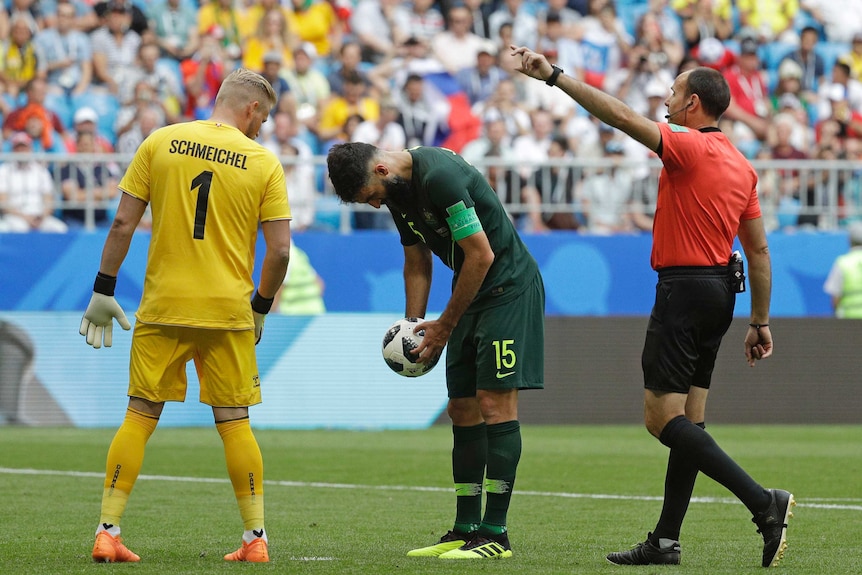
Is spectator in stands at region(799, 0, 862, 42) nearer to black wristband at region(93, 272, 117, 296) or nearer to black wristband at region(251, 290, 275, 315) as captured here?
black wristband at region(251, 290, 275, 315)

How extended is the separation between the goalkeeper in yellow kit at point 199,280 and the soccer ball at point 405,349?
0.75 m

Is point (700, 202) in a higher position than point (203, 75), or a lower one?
lower

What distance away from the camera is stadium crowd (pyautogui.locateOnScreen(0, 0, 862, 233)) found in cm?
1720

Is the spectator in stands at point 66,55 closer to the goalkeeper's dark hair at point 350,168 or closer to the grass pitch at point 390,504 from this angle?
the grass pitch at point 390,504

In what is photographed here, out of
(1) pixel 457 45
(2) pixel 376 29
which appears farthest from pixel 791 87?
(2) pixel 376 29

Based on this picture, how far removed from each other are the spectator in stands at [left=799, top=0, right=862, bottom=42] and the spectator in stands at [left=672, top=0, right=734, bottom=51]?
166cm

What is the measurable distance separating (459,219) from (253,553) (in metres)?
1.82

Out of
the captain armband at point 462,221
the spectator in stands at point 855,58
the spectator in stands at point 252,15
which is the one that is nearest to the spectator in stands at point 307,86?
the spectator in stands at point 252,15

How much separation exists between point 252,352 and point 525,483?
437cm

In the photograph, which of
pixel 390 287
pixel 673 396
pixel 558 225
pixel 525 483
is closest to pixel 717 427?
pixel 558 225

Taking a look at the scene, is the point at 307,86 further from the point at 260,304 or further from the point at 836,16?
the point at 260,304

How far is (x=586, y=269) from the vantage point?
17.2 metres

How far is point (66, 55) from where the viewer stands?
62.3ft

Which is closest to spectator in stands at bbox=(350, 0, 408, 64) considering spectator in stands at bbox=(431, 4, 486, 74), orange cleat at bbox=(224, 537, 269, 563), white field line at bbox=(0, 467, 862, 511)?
spectator in stands at bbox=(431, 4, 486, 74)
